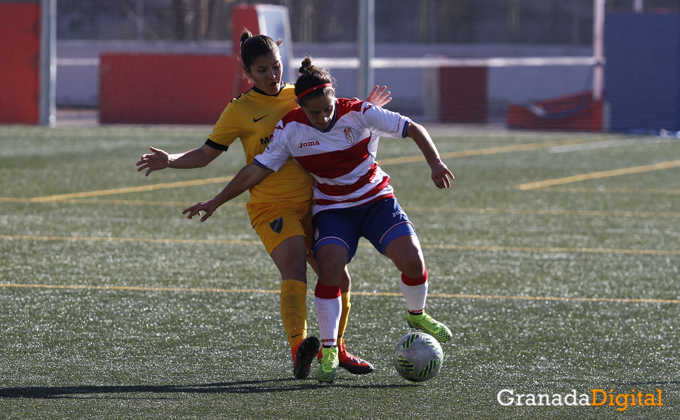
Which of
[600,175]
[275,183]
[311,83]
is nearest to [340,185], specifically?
[275,183]

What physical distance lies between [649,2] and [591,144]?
1918cm

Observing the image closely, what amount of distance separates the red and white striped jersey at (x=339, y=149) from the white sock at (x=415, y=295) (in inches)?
18.8

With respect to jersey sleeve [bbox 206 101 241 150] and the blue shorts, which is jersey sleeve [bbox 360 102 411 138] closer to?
the blue shorts

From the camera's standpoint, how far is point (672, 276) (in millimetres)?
6891

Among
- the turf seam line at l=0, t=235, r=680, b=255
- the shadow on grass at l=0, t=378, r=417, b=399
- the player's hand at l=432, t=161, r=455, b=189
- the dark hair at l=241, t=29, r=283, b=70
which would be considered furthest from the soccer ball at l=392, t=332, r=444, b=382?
the turf seam line at l=0, t=235, r=680, b=255

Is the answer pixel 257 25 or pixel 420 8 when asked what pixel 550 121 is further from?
pixel 420 8

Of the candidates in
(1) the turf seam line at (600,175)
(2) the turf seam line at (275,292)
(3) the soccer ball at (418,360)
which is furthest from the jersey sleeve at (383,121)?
(1) the turf seam line at (600,175)

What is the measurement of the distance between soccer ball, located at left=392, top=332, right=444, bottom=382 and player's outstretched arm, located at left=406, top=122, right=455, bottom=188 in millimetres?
757

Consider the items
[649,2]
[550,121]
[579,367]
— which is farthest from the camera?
[649,2]

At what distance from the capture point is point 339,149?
450cm

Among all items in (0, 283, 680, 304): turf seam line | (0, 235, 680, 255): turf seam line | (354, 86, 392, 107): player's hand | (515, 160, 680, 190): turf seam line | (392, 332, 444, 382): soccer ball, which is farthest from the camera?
(515, 160, 680, 190): turf seam line

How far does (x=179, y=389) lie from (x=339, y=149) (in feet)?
4.42

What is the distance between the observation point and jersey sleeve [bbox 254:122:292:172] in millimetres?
4457

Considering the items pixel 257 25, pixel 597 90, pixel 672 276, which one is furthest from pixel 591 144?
pixel 672 276
